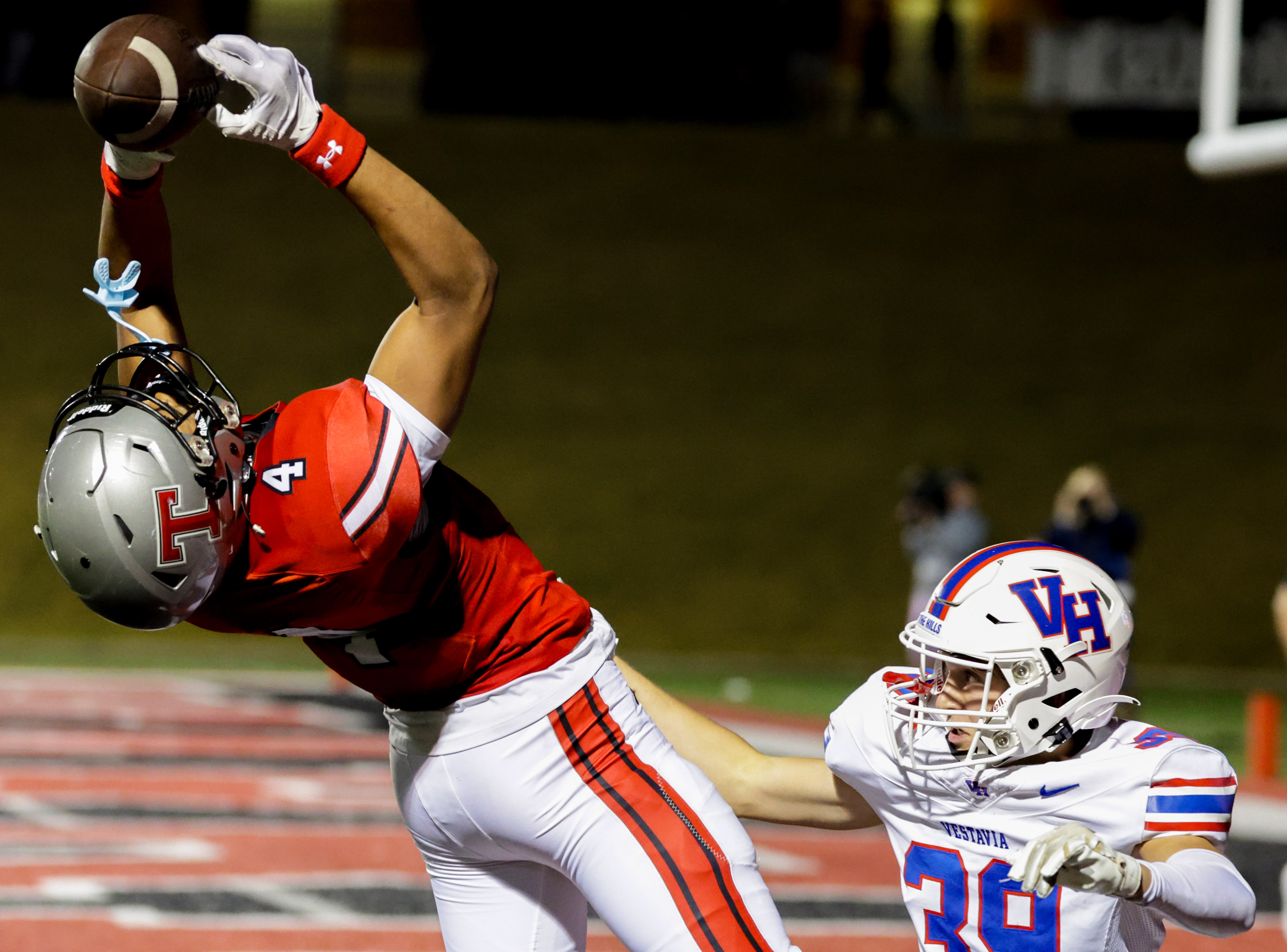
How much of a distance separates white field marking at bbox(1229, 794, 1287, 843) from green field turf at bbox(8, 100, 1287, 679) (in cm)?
829

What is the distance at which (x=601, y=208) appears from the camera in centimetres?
1609

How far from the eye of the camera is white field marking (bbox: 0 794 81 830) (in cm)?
695

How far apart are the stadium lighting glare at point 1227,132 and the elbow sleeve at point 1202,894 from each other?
4488 mm

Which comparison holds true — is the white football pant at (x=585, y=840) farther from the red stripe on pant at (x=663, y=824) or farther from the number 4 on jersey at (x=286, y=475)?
the number 4 on jersey at (x=286, y=475)

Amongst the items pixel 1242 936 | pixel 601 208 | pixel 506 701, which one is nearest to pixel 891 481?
pixel 601 208

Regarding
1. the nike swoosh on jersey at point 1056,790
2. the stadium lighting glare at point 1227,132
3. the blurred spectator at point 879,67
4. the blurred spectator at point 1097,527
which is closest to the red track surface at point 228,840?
the blurred spectator at point 1097,527

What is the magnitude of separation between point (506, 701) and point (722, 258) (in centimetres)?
1399

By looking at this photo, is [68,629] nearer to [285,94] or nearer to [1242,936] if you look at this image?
[1242,936]

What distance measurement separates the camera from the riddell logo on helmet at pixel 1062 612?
2459 millimetres

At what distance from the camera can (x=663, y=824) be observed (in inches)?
94.4

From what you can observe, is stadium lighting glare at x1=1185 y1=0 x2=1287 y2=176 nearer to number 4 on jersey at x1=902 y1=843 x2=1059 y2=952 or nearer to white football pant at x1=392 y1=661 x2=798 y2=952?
number 4 on jersey at x1=902 y1=843 x2=1059 y2=952

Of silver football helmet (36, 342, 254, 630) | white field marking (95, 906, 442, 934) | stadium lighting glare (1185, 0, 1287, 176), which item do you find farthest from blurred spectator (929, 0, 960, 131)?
silver football helmet (36, 342, 254, 630)

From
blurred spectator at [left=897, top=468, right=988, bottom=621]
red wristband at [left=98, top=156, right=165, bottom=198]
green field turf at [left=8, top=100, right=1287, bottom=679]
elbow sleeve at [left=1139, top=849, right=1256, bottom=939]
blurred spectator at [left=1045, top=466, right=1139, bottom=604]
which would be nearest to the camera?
elbow sleeve at [left=1139, top=849, right=1256, bottom=939]

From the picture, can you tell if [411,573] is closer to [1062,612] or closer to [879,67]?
[1062,612]
